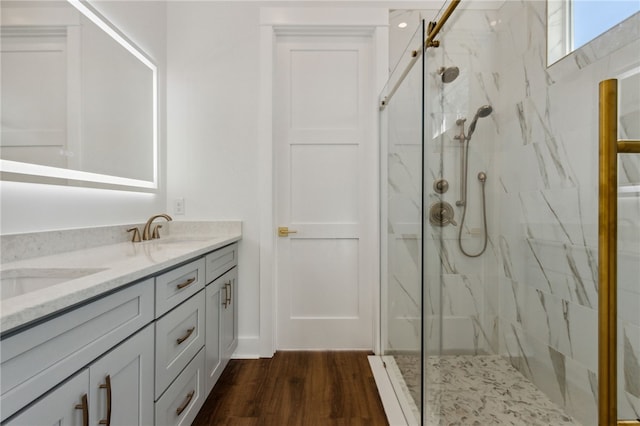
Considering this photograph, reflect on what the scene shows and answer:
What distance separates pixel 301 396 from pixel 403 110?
1692 mm

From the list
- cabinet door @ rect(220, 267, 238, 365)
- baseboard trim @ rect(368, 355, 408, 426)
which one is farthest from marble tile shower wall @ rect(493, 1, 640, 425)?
cabinet door @ rect(220, 267, 238, 365)

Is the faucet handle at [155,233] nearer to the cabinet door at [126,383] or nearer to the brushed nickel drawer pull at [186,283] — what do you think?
the brushed nickel drawer pull at [186,283]

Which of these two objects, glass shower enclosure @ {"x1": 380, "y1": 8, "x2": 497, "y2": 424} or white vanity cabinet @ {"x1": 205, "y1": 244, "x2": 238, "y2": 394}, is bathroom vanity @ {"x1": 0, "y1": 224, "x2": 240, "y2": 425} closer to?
white vanity cabinet @ {"x1": 205, "y1": 244, "x2": 238, "y2": 394}

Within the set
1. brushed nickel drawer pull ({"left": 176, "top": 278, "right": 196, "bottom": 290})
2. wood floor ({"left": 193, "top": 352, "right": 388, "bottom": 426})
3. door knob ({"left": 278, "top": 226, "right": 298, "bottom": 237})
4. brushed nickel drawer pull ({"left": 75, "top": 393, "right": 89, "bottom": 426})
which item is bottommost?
wood floor ({"left": 193, "top": 352, "right": 388, "bottom": 426})

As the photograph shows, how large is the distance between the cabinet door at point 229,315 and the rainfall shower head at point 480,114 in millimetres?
1528

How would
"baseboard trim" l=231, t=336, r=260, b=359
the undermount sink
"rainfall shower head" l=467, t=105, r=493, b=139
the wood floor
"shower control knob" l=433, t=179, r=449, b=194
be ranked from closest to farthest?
the undermount sink
"rainfall shower head" l=467, t=105, r=493, b=139
"shower control knob" l=433, t=179, r=449, b=194
the wood floor
"baseboard trim" l=231, t=336, r=260, b=359

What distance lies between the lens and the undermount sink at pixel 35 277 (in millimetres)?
946

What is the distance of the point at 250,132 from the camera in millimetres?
2217

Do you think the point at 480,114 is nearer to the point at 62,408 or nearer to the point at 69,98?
the point at 62,408

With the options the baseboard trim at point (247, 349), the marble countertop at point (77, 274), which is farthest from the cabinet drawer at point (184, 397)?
the baseboard trim at point (247, 349)

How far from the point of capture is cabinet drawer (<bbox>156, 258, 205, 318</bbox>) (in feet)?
3.59

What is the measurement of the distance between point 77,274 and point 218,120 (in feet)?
5.03

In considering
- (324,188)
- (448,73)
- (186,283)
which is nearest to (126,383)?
(186,283)

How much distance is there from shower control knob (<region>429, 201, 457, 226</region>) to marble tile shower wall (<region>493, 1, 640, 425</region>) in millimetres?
172
